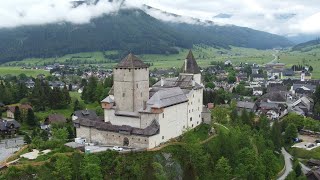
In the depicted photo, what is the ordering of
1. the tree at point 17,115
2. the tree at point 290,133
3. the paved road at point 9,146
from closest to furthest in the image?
the paved road at point 9,146 < the tree at point 290,133 < the tree at point 17,115

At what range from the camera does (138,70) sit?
185ft

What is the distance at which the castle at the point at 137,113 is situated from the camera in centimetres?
5312

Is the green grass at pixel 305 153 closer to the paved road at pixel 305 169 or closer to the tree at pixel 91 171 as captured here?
the paved road at pixel 305 169

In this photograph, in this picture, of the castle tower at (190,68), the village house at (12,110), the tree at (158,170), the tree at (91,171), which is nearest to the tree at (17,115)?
the village house at (12,110)

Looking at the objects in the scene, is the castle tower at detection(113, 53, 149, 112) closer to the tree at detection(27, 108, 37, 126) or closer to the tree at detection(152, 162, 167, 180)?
the tree at detection(152, 162, 167, 180)

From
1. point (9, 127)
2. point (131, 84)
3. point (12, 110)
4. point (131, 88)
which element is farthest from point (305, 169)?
point (12, 110)

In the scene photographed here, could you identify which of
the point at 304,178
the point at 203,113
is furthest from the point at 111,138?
the point at 304,178

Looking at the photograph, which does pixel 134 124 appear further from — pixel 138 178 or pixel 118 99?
pixel 138 178

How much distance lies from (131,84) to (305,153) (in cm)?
3145

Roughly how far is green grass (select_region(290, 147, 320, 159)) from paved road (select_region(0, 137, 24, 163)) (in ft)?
143

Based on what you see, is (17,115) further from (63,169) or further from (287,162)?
(287,162)

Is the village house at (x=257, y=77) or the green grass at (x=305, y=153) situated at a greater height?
the village house at (x=257, y=77)

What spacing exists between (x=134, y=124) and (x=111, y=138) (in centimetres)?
362

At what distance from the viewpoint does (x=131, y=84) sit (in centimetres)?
5600
